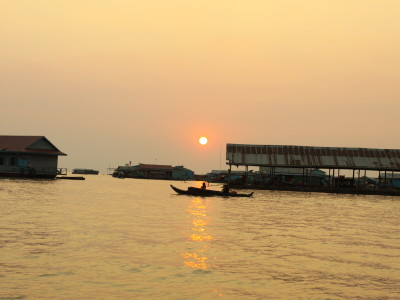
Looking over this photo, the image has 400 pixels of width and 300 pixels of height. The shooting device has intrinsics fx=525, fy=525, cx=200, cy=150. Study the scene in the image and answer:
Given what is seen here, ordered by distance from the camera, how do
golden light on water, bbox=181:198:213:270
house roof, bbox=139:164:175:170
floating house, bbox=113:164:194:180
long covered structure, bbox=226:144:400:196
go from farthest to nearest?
house roof, bbox=139:164:175:170, floating house, bbox=113:164:194:180, long covered structure, bbox=226:144:400:196, golden light on water, bbox=181:198:213:270

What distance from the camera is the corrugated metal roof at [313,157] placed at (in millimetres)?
73375

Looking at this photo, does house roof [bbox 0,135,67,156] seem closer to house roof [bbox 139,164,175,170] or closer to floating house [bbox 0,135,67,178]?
floating house [bbox 0,135,67,178]

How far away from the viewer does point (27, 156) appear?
8344cm

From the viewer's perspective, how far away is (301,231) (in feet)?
89.2

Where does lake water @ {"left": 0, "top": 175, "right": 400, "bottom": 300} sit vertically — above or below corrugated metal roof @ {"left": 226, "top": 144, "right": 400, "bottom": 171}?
below

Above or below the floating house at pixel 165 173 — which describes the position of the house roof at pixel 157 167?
above

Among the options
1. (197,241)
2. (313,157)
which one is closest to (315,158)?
(313,157)

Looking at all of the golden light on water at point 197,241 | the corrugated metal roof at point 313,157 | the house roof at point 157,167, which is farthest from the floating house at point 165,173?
the golden light on water at point 197,241

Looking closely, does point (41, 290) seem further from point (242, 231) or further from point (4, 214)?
point (4, 214)

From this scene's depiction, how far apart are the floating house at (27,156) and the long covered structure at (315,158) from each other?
3072 cm

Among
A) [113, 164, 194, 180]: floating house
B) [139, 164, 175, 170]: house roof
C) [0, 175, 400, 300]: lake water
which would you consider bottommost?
[0, 175, 400, 300]: lake water

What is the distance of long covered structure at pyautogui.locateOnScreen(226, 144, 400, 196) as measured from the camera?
7325 cm

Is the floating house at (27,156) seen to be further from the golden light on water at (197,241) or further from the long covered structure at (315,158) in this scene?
the golden light on water at (197,241)

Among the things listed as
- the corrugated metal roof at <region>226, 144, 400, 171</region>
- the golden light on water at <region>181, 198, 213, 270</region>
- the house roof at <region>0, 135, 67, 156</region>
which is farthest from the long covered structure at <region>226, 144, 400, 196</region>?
the golden light on water at <region>181, 198, 213, 270</region>
